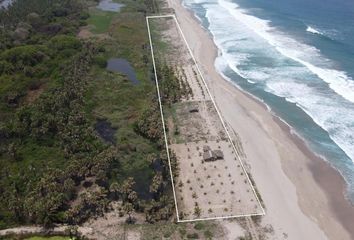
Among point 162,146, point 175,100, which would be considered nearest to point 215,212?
point 162,146

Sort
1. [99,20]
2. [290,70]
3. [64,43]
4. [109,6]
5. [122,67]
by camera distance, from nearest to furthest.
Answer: [290,70] → [122,67] → [64,43] → [99,20] → [109,6]

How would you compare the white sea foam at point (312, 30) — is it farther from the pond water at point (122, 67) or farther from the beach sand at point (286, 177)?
the pond water at point (122, 67)

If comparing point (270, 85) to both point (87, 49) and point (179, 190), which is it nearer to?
point (179, 190)

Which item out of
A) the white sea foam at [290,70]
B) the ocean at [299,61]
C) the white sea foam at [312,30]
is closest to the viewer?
the ocean at [299,61]

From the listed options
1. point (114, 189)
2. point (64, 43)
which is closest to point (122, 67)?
point (64, 43)

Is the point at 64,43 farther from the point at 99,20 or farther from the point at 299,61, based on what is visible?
the point at 299,61

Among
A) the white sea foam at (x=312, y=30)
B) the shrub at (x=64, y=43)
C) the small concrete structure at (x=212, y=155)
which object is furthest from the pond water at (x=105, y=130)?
the white sea foam at (x=312, y=30)
